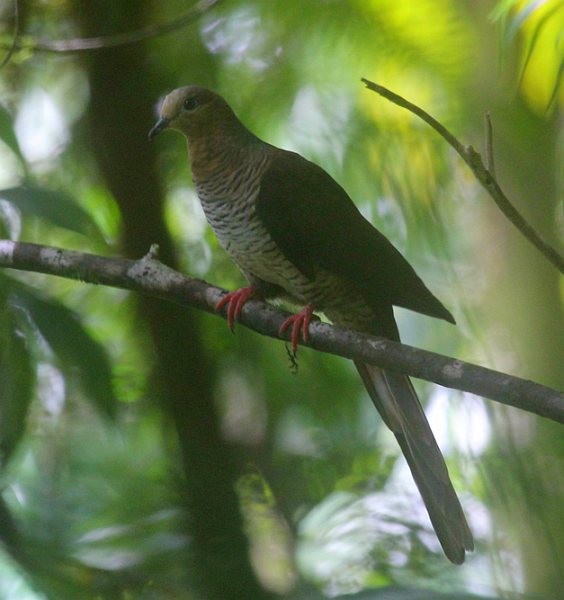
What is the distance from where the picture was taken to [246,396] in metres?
2.61

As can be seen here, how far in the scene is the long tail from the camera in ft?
7.57

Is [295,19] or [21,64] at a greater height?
[295,19]

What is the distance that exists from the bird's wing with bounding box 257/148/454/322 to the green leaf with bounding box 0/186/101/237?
2.55 ft

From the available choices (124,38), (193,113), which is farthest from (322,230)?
(124,38)

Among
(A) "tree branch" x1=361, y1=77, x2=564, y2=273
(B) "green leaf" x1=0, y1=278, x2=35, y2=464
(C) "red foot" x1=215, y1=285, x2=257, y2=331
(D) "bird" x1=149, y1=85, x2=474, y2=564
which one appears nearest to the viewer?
(A) "tree branch" x1=361, y1=77, x2=564, y2=273

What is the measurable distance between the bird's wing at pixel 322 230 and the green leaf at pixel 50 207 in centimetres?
78

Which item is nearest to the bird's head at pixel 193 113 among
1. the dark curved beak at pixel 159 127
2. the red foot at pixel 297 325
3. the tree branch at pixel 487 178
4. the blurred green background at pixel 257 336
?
the dark curved beak at pixel 159 127

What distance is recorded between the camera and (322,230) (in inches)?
105

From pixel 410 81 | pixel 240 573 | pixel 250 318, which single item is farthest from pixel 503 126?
pixel 240 573

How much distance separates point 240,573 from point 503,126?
6.03ft

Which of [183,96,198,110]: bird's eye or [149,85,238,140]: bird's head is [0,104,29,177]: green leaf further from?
[183,96,198,110]: bird's eye

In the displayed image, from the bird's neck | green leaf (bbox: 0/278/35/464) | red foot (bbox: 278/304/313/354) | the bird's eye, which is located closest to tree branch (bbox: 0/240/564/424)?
red foot (bbox: 278/304/313/354)

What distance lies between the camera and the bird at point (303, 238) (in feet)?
8.60

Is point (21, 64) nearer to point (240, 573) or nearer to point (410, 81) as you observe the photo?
point (410, 81)
